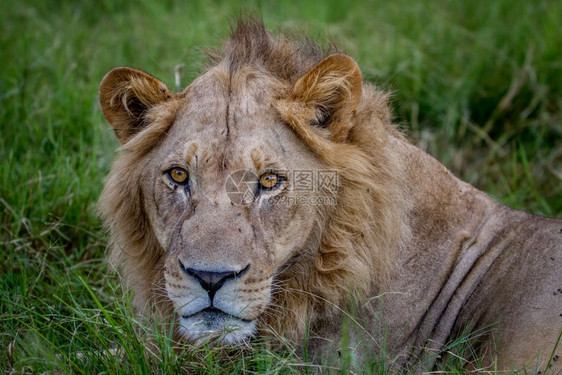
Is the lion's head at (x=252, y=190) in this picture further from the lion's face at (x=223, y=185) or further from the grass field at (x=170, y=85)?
the grass field at (x=170, y=85)

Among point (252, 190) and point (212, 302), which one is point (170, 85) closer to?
point (252, 190)

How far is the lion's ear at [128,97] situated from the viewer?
12.1 ft

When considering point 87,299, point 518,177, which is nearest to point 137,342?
point 87,299

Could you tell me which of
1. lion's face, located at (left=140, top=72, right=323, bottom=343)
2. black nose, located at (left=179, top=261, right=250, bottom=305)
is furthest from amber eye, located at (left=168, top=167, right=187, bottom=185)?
black nose, located at (left=179, top=261, right=250, bottom=305)

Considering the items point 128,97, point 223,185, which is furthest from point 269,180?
point 128,97

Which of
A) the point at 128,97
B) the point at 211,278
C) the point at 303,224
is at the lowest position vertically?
the point at 211,278

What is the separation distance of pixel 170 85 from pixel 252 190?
1.13 meters

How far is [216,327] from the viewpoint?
10.5 ft

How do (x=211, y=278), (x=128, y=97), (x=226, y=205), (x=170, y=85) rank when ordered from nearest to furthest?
(x=211, y=278) → (x=226, y=205) → (x=128, y=97) → (x=170, y=85)

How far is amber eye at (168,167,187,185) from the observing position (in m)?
3.48

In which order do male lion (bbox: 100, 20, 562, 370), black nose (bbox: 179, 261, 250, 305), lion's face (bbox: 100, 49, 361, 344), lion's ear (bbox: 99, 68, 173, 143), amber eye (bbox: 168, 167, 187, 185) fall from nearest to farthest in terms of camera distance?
black nose (bbox: 179, 261, 250, 305) → lion's face (bbox: 100, 49, 361, 344) → male lion (bbox: 100, 20, 562, 370) → amber eye (bbox: 168, 167, 187, 185) → lion's ear (bbox: 99, 68, 173, 143)

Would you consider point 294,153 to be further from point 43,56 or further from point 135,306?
point 43,56

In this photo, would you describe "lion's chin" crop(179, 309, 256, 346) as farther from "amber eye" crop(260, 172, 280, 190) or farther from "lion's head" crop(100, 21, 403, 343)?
"amber eye" crop(260, 172, 280, 190)

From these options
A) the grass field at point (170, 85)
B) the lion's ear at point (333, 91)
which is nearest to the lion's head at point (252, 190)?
the lion's ear at point (333, 91)
